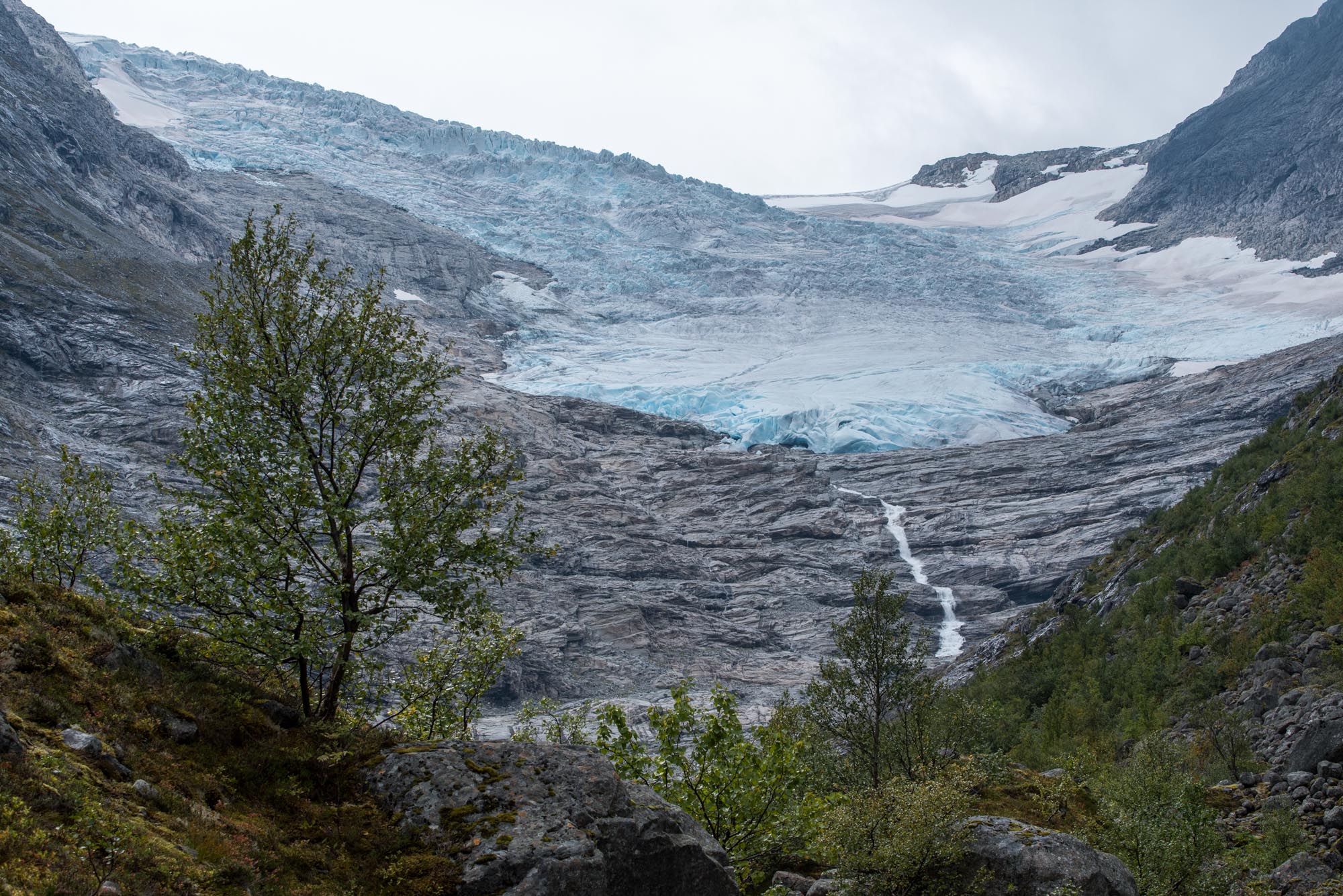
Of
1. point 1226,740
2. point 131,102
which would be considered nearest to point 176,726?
point 1226,740

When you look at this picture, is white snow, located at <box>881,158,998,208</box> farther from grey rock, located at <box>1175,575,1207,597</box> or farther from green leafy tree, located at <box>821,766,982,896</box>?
green leafy tree, located at <box>821,766,982,896</box>

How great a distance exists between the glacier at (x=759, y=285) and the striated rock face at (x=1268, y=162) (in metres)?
5.42

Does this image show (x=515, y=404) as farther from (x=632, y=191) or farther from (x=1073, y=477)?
(x=632, y=191)

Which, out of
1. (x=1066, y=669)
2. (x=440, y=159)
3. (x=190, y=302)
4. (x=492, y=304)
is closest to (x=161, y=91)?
(x=440, y=159)

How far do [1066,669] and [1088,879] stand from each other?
22.5 m

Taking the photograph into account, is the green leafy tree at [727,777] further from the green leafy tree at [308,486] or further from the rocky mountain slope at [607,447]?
the rocky mountain slope at [607,447]

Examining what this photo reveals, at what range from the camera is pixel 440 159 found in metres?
135

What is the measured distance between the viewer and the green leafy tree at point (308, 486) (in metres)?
10.3

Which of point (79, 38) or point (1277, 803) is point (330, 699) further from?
point (79, 38)

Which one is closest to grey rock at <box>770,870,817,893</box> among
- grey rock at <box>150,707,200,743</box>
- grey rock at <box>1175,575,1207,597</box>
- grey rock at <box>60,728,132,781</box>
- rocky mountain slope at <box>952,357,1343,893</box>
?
rocky mountain slope at <box>952,357,1343,893</box>

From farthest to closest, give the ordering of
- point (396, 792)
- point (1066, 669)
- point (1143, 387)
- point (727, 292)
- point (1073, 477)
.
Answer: point (727, 292) < point (1143, 387) < point (1073, 477) < point (1066, 669) < point (396, 792)

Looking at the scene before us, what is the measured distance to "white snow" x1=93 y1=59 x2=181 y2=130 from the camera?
400 feet

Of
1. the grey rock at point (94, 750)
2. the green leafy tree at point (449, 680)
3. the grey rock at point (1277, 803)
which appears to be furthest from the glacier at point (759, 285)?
the grey rock at point (94, 750)

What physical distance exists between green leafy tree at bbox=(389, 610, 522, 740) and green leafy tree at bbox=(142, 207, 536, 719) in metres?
1.61
